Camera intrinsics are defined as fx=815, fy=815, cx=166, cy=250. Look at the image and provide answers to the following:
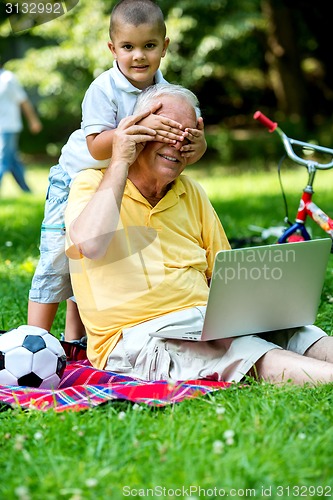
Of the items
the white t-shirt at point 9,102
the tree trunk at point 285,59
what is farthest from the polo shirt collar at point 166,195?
the tree trunk at point 285,59

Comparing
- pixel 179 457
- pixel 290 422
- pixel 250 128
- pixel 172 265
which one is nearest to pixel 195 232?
pixel 172 265

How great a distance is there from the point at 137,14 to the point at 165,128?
71 centimetres

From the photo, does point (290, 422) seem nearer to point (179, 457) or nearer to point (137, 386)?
point (179, 457)

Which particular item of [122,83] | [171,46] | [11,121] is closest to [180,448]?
[122,83]

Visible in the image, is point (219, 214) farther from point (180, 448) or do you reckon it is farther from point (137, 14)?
point (180, 448)

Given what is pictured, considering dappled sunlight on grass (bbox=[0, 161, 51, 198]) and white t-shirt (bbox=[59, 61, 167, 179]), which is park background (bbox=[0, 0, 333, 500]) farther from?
white t-shirt (bbox=[59, 61, 167, 179])

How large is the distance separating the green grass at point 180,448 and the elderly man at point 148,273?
0.26 m

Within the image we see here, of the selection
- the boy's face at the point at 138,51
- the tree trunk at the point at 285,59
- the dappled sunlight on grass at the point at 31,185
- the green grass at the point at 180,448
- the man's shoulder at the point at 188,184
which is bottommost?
the dappled sunlight on grass at the point at 31,185

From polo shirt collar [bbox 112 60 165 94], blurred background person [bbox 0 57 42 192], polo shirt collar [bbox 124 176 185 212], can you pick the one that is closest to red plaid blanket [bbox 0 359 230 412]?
polo shirt collar [bbox 124 176 185 212]

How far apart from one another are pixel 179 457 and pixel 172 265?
1160mm

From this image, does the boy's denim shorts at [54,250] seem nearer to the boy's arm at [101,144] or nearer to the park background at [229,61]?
the boy's arm at [101,144]

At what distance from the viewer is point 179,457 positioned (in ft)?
7.41

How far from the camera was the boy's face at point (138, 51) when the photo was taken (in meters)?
3.53

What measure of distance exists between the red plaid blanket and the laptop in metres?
0.19
